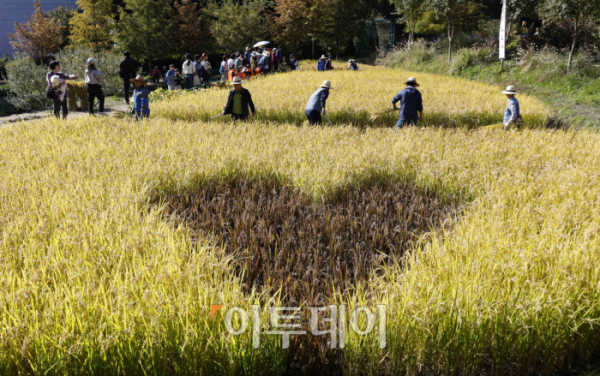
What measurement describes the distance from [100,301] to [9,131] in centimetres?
711

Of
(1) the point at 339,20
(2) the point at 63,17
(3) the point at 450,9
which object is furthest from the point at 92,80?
(2) the point at 63,17

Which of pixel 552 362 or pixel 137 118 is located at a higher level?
pixel 137 118

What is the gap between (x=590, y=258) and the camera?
2.93 m

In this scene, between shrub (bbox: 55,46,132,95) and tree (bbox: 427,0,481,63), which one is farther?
tree (bbox: 427,0,481,63)

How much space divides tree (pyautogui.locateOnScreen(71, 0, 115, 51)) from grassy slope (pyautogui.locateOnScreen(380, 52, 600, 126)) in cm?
2315

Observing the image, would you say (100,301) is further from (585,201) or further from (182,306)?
(585,201)

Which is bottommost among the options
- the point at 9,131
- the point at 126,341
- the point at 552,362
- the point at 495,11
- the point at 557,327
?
the point at 552,362

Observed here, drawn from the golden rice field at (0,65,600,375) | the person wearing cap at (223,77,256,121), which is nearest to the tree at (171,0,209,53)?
the person wearing cap at (223,77,256,121)

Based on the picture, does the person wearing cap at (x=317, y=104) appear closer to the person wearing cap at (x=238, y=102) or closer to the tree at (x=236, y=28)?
the person wearing cap at (x=238, y=102)

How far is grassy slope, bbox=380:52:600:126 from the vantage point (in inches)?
431

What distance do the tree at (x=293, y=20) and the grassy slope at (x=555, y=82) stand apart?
500 inches

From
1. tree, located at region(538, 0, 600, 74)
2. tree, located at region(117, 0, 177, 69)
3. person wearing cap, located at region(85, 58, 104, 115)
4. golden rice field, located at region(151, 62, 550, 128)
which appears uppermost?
tree, located at region(117, 0, 177, 69)

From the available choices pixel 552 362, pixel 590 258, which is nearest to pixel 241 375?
pixel 552 362

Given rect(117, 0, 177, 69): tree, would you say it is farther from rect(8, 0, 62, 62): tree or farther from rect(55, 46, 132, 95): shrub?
rect(8, 0, 62, 62): tree
